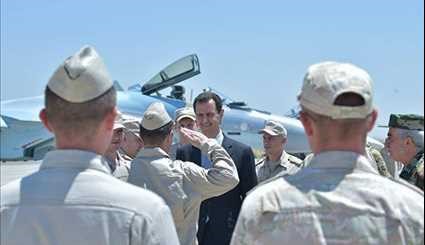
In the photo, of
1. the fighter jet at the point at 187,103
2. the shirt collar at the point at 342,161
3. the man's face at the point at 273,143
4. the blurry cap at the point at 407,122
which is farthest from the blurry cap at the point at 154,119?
the fighter jet at the point at 187,103

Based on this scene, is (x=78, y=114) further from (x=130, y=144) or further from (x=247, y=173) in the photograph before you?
(x=130, y=144)

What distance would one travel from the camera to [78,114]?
1.99m

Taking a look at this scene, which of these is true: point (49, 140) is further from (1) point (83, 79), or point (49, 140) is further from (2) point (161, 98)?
(1) point (83, 79)

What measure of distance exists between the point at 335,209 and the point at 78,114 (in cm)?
87

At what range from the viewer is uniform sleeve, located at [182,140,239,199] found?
11.9ft

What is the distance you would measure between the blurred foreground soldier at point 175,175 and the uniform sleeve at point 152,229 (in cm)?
149

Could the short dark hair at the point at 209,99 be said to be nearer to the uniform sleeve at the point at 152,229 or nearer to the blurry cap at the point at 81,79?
the blurry cap at the point at 81,79

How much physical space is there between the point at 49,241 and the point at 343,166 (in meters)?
0.95

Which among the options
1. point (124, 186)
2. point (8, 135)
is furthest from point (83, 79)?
point (8, 135)

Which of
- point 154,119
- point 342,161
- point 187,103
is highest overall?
point 342,161

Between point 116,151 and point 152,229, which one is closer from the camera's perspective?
point 152,229

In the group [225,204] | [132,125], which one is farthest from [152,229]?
[132,125]

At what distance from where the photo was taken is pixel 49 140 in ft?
75.2

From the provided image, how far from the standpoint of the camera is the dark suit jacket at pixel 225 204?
4492mm
